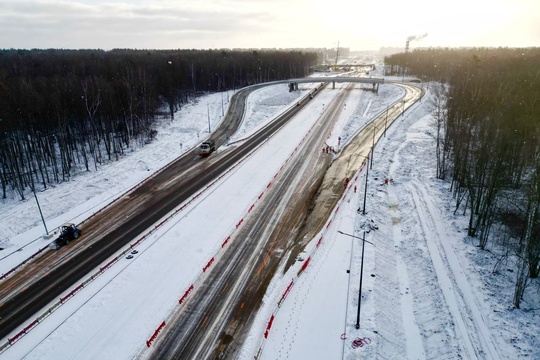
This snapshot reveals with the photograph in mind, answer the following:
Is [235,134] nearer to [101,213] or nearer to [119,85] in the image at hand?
[119,85]

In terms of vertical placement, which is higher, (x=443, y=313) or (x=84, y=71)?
(x=84, y=71)

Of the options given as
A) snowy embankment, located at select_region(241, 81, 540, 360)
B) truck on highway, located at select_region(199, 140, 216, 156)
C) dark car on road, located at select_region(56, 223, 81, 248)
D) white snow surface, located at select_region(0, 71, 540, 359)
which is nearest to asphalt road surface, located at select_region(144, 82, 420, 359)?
white snow surface, located at select_region(0, 71, 540, 359)

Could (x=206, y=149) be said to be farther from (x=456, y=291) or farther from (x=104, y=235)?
(x=456, y=291)

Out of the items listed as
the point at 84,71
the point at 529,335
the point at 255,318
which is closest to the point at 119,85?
the point at 84,71

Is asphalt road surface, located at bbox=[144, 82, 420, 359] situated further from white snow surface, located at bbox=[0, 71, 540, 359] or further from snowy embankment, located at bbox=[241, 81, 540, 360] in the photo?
snowy embankment, located at bbox=[241, 81, 540, 360]

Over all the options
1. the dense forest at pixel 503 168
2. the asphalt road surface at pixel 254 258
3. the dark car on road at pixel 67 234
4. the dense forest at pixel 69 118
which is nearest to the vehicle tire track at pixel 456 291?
the dense forest at pixel 503 168

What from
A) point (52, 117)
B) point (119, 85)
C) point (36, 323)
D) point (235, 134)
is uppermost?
point (119, 85)

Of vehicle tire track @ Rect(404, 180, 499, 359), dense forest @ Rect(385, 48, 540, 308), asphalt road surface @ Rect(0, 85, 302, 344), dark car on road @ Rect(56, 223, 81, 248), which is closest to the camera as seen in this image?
vehicle tire track @ Rect(404, 180, 499, 359)

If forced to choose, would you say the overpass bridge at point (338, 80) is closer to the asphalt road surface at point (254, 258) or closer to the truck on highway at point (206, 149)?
the asphalt road surface at point (254, 258)
